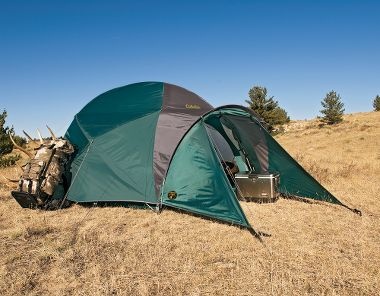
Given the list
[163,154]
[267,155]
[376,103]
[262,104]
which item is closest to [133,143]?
[163,154]

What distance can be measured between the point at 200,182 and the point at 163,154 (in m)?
1.17

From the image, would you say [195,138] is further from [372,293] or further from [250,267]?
[372,293]

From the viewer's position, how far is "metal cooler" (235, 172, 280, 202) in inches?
355

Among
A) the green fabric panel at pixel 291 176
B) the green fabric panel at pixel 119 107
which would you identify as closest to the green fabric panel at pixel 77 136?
the green fabric panel at pixel 119 107

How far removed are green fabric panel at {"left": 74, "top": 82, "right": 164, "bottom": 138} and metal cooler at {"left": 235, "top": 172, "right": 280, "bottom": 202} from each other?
280cm

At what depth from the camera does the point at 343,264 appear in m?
5.14

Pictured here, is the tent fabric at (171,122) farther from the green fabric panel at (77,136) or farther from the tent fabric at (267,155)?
the green fabric panel at (77,136)

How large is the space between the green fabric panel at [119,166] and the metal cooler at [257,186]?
7.92ft

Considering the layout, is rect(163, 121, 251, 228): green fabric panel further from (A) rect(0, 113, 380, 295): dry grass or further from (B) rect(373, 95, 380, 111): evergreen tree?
(B) rect(373, 95, 380, 111): evergreen tree

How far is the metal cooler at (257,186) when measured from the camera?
9023mm

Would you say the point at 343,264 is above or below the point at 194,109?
below

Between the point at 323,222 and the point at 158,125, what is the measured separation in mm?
4144

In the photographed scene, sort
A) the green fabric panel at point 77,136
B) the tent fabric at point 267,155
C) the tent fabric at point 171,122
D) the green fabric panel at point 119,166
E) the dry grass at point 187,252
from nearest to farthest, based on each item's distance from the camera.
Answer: the dry grass at point 187,252
the tent fabric at point 171,122
the green fabric panel at point 119,166
the tent fabric at point 267,155
the green fabric panel at point 77,136

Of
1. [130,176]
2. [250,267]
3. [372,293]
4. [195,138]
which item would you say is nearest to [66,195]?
[130,176]
